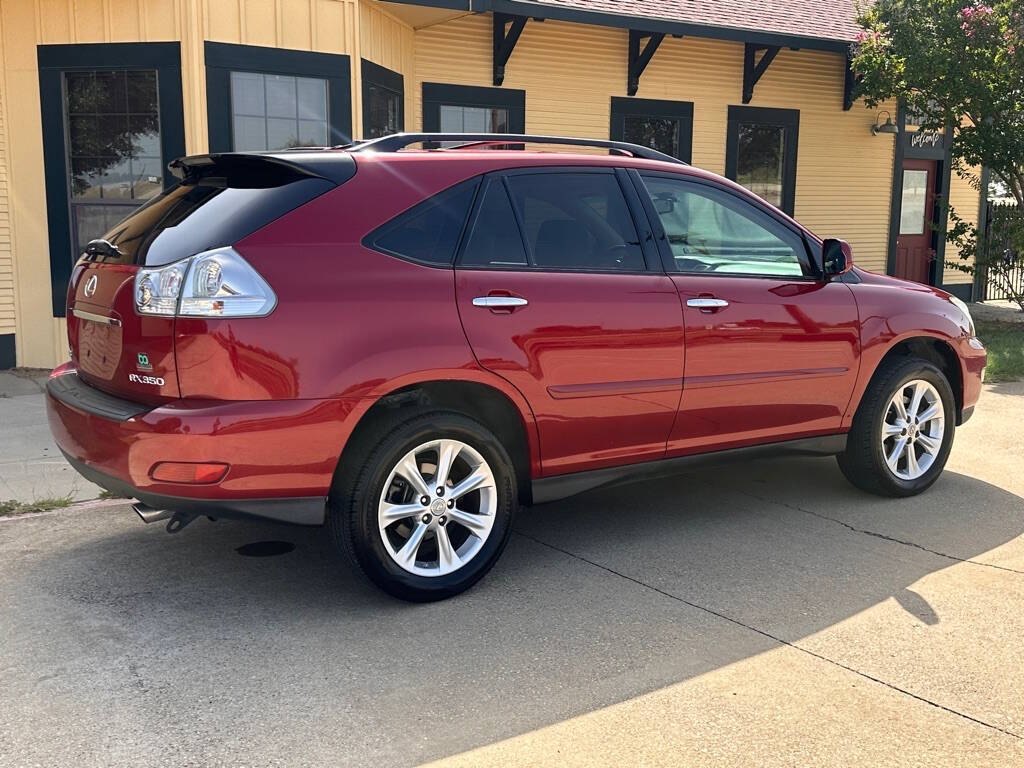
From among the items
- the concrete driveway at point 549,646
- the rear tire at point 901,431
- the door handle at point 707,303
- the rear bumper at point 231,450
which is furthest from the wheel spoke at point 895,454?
the rear bumper at point 231,450

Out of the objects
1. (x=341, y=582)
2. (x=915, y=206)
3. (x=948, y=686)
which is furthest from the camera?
(x=915, y=206)

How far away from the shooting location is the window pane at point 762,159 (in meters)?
14.2

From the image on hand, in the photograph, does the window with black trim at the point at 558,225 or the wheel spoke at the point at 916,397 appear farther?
the wheel spoke at the point at 916,397

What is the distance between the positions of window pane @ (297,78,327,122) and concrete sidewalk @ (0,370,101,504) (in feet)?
10.9

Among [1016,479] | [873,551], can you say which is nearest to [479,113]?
[1016,479]

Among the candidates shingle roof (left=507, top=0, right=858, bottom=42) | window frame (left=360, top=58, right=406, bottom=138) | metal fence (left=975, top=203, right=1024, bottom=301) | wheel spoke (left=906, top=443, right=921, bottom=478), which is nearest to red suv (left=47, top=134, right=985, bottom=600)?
wheel spoke (left=906, top=443, right=921, bottom=478)

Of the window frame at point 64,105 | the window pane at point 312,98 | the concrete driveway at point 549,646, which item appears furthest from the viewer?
the window pane at point 312,98

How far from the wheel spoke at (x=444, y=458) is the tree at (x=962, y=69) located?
34.4 feet

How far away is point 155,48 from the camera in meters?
8.85

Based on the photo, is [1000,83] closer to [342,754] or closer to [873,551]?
[873,551]

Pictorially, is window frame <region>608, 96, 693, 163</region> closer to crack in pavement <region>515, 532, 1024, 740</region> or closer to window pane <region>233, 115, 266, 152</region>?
window pane <region>233, 115, 266, 152</region>

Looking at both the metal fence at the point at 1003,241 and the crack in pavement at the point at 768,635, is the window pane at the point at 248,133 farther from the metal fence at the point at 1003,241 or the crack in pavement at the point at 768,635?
the metal fence at the point at 1003,241

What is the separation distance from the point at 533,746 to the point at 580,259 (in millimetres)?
2199

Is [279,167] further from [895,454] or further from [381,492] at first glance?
[895,454]
